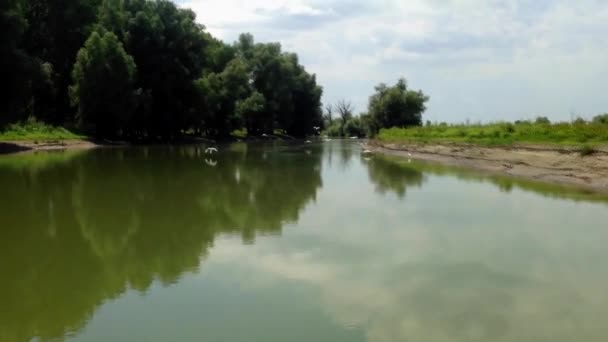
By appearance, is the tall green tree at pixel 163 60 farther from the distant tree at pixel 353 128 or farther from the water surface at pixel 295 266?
the distant tree at pixel 353 128

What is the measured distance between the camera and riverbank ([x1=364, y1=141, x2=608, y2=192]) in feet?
71.7

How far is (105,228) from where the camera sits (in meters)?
11.7

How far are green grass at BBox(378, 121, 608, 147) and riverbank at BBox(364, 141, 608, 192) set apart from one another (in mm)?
649

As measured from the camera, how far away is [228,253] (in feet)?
32.7

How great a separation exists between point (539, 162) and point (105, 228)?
21.2 meters

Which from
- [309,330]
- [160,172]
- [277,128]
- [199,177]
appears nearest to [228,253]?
[309,330]

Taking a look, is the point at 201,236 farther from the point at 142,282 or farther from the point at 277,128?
the point at 277,128

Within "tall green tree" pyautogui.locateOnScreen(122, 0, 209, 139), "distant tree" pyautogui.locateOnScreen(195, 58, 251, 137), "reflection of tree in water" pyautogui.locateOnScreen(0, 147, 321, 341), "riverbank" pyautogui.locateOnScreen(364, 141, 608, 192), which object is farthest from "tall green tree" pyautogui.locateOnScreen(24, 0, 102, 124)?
"riverbank" pyautogui.locateOnScreen(364, 141, 608, 192)

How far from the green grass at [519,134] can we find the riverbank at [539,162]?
65 centimetres

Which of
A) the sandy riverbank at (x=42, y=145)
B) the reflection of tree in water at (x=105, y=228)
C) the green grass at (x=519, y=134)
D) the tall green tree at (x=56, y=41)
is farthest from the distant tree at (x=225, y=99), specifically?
the reflection of tree in water at (x=105, y=228)

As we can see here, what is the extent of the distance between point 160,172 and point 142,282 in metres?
16.5

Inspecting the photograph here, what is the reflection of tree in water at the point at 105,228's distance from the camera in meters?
7.20

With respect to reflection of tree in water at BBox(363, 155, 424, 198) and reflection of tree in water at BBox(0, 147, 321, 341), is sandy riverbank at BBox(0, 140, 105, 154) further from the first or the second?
reflection of tree in water at BBox(363, 155, 424, 198)

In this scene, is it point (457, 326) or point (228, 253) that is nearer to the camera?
point (457, 326)
